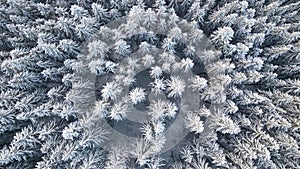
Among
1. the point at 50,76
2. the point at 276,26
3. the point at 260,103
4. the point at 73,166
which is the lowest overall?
the point at 73,166

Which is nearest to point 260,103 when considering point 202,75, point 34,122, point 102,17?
point 202,75

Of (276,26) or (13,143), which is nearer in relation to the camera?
(13,143)

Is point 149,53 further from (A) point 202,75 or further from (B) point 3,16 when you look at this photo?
(B) point 3,16

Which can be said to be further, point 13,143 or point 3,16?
point 3,16

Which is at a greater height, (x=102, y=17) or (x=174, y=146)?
(x=102, y=17)

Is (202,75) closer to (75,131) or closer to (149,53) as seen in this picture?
(149,53)

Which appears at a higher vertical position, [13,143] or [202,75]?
[202,75]

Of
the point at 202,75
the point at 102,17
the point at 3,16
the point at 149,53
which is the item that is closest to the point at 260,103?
the point at 202,75

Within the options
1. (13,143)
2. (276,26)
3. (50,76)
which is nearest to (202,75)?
(276,26)
